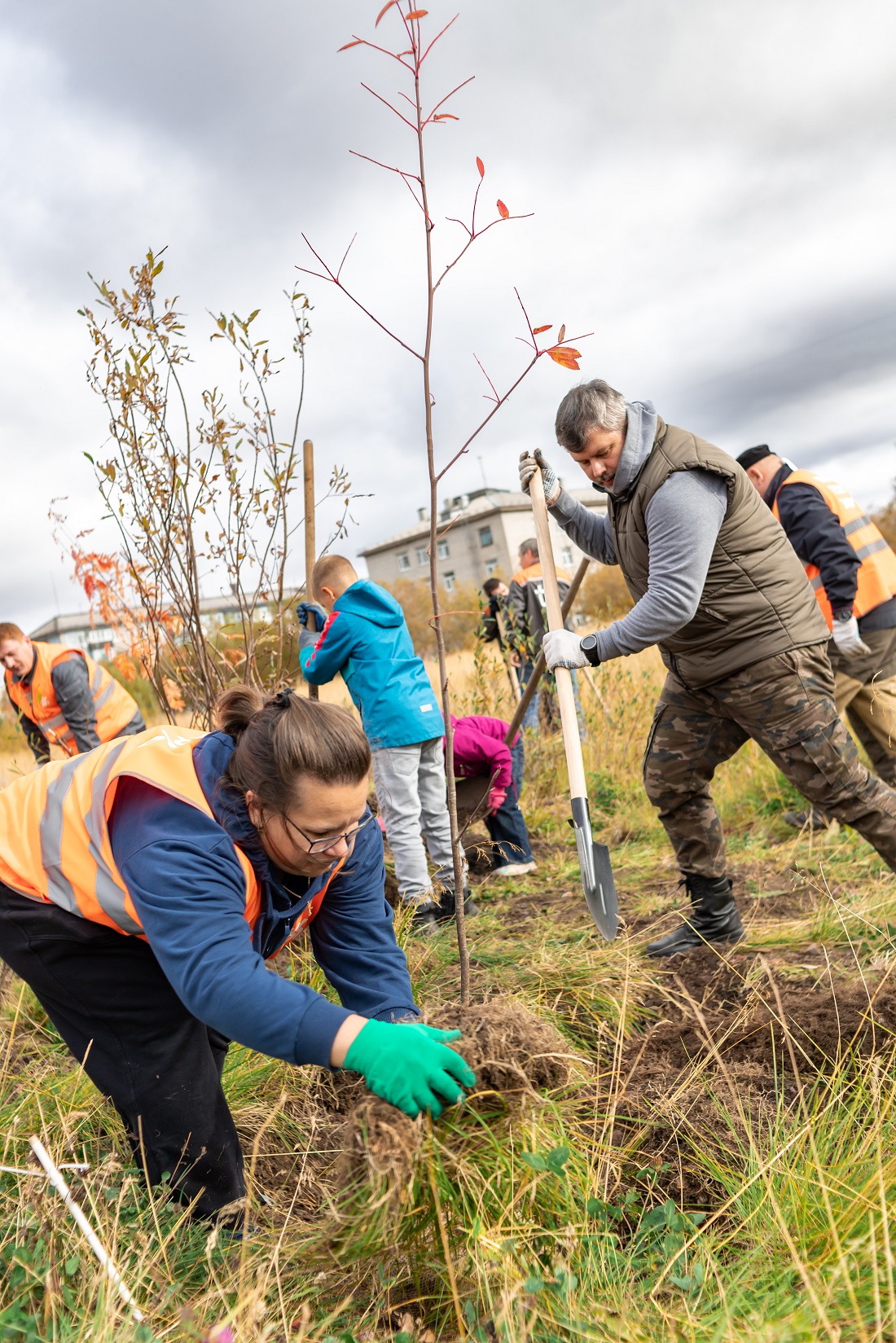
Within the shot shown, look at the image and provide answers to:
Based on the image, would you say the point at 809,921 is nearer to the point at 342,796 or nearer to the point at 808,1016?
the point at 808,1016

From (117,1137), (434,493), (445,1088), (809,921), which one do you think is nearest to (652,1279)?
(445,1088)

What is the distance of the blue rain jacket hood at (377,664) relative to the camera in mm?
4156

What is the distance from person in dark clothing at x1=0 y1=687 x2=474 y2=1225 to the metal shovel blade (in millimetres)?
970

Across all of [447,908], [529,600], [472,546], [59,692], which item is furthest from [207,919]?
[472,546]

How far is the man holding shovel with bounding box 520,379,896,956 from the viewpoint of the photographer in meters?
2.96

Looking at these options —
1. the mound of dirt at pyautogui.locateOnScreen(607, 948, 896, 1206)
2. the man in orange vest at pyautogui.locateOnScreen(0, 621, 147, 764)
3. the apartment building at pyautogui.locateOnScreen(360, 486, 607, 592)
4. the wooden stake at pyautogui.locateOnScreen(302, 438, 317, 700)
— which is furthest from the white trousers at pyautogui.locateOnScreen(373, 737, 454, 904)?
the apartment building at pyautogui.locateOnScreen(360, 486, 607, 592)

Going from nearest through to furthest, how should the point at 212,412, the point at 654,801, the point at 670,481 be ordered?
the point at 670,481, the point at 654,801, the point at 212,412

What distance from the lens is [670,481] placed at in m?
2.97

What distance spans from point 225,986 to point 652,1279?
95 cm

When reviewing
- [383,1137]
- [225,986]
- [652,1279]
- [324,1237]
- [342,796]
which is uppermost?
[342,796]

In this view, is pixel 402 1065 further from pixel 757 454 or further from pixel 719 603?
pixel 757 454

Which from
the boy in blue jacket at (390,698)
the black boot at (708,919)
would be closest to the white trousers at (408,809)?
the boy in blue jacket at (390,698)

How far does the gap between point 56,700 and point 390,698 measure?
9.49 ft

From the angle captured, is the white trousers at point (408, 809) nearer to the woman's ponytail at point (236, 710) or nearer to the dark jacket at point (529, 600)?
the woman's ponytail at point (236, 710)
